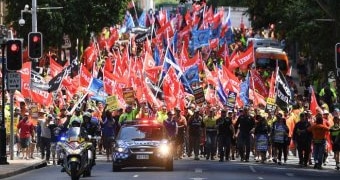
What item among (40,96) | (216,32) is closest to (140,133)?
(40,96)

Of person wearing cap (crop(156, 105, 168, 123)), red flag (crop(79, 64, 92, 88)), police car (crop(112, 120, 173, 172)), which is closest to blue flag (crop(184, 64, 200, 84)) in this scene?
red flag (crop(79, 64, 92, 88))

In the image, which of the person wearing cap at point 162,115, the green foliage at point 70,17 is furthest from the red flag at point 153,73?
the green foliage at point 70,17

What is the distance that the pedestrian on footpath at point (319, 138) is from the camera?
3716 centimetres

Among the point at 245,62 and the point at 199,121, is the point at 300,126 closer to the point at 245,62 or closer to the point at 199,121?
the point at 199,121

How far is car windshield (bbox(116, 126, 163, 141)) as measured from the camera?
33.9 metres

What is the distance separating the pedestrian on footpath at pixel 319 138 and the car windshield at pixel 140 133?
5379 millimetres

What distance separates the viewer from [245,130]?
40844 millimetres

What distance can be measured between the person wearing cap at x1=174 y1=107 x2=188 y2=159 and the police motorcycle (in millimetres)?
12125

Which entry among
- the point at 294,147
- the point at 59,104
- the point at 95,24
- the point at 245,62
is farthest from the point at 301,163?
the point at 95,24

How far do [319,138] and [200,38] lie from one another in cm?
3653

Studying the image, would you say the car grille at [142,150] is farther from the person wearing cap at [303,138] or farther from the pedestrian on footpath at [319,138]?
the person wearing cap at [303,138]

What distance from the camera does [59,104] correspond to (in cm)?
4838

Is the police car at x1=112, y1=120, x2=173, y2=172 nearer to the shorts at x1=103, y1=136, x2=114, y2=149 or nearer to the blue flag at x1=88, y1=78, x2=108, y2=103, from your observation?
the shorts at x1=103, y1=136, x2=114, y2=149

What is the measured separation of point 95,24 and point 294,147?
1167 inches
